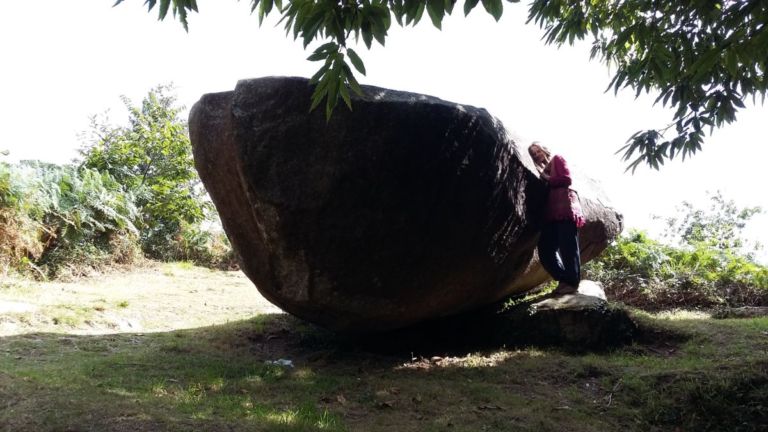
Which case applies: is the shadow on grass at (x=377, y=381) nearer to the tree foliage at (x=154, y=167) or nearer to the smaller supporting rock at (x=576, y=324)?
the smaller supporting rock at (x=576, y=324)

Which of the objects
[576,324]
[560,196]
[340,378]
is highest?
[560,196]

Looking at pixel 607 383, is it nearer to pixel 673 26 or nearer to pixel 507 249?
pixel 507 249

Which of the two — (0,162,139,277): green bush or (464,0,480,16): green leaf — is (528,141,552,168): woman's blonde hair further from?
(0,162,139,277): green bush

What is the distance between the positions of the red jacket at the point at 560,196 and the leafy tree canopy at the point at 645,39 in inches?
38.2

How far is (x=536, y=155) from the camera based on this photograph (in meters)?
6.43

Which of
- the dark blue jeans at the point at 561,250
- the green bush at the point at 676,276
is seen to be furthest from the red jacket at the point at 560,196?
the green bush at the point at 676,276

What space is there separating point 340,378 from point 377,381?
0.37 metres

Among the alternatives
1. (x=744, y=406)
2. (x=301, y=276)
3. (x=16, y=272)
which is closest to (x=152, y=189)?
(x=16, y=272)

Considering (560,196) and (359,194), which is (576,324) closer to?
(560,196)

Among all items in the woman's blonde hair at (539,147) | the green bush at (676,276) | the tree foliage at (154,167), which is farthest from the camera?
the tree foliage at (154,167)

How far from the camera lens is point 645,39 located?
4734 mm

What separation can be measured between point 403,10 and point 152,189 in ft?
41.2

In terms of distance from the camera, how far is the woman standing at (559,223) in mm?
6113

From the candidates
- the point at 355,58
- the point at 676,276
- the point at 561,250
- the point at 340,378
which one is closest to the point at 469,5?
the point at 355,58
